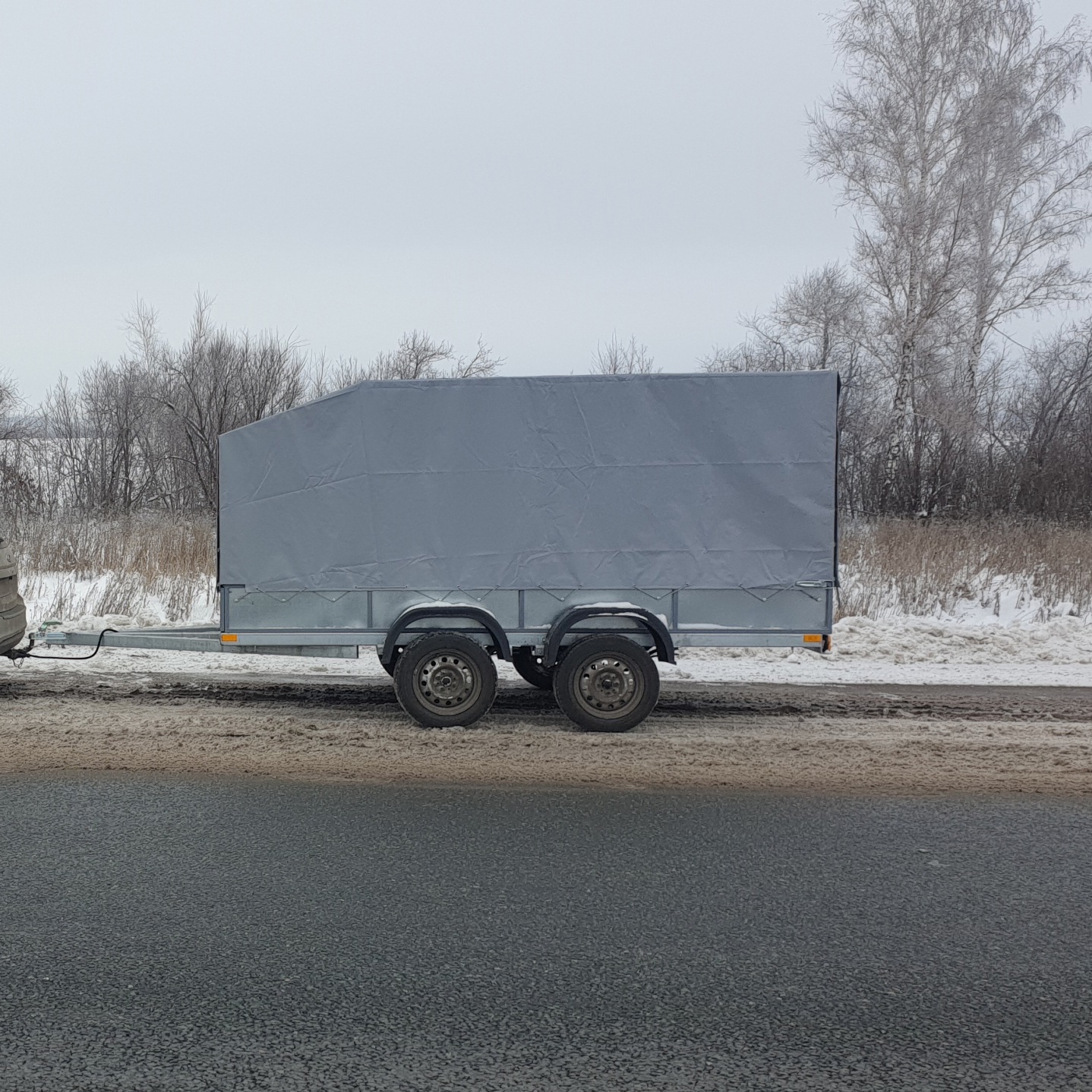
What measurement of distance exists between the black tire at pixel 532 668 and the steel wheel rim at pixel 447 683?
574mm

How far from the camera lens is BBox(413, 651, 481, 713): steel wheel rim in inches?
309

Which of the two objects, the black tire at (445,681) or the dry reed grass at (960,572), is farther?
the dry reed grass at (960,572)

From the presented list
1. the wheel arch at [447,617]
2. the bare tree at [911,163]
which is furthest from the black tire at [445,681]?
the bare tree at [911,163]

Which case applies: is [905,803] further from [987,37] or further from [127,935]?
[987,37]

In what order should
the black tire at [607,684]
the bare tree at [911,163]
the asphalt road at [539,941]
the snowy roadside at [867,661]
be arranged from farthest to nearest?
1. the bare tree at [911,163]
2. the snowy roadside at [867,661]
3. the black tire at [607,684]
4. the asphalt road at [539,941]

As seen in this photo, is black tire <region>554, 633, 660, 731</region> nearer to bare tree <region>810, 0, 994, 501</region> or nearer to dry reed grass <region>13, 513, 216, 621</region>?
dry reed grass <region>13, 513, 216, 621</region>

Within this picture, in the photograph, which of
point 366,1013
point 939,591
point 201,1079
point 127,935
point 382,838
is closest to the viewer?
point 201,1079

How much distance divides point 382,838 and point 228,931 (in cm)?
121

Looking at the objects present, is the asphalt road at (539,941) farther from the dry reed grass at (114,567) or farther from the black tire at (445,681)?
the dry reed grass at (114,567)

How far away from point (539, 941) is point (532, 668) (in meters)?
5.13

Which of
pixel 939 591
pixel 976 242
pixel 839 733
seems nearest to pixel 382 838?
pixel 839 733

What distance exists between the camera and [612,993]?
3.63m

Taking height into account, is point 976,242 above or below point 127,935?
above

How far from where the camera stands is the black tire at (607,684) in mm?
7809
